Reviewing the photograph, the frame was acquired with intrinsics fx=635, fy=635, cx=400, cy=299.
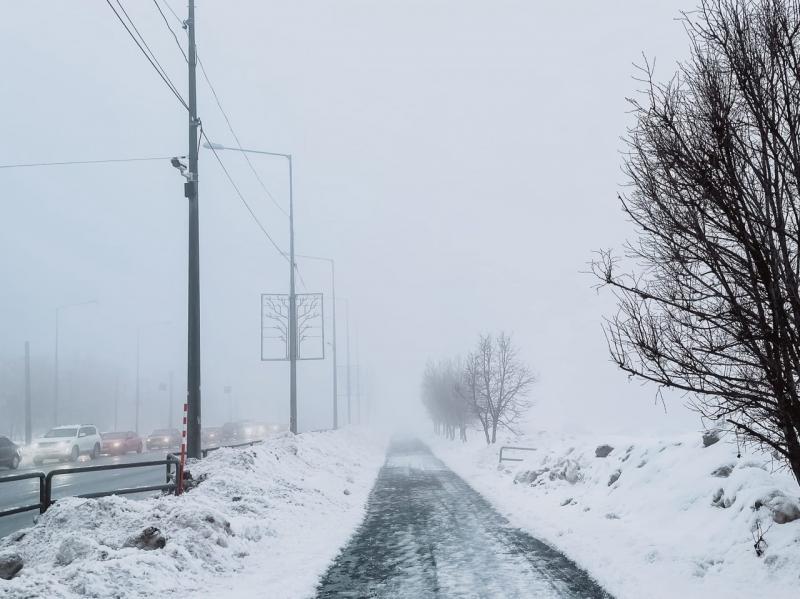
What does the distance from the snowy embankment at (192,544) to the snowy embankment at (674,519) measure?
13.2ft

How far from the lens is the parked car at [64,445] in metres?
30.9

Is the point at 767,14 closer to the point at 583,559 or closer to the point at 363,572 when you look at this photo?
the point at 583,559

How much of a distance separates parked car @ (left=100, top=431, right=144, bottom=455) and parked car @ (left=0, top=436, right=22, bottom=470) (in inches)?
375

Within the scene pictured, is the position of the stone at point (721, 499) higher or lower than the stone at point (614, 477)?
higher

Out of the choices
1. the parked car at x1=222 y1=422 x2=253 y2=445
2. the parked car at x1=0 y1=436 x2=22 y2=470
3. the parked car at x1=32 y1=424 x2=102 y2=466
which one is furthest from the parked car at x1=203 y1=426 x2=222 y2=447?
the parked car at x1=0 y1=436 x2=22 y2=470

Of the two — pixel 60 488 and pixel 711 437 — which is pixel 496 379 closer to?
pixel 60 488

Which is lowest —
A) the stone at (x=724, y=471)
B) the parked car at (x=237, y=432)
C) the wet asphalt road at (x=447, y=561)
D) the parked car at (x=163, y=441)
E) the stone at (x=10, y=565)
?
the parked car at (x=237, y=432)

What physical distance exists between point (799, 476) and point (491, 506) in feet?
28.1

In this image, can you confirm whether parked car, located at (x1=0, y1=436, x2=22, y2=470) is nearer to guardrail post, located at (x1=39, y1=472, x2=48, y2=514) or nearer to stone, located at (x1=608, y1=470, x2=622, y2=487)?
guardrail post, located at (x1=39, y1=472, x2=48, y2=514)

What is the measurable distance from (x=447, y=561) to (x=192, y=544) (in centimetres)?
357

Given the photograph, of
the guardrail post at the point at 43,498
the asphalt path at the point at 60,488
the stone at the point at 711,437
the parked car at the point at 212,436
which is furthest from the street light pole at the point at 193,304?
the parked car at the point at 212,436

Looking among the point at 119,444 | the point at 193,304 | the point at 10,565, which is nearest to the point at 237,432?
the point at 119,444

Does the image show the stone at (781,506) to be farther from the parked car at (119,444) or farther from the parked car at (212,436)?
the parked car at (212,436)

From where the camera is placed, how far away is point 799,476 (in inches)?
288
